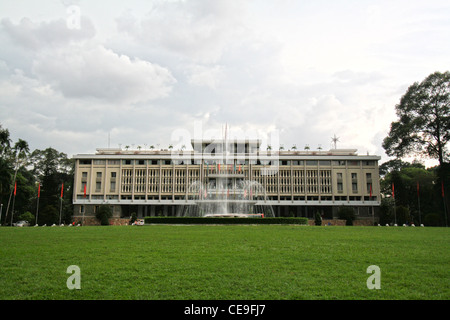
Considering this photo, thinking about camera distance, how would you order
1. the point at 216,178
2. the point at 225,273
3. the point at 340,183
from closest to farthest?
1. the point at 225,273
2. the point at 340,183
3. the point at 216,178

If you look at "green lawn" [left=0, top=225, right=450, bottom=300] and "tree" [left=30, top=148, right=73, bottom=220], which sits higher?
"tree" [left=30, top=148, right=73, bottom=220]

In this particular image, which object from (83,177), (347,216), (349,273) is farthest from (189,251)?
(83,177)

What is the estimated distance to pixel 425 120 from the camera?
147ft

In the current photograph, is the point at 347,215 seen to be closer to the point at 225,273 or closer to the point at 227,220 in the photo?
the point at 227,220

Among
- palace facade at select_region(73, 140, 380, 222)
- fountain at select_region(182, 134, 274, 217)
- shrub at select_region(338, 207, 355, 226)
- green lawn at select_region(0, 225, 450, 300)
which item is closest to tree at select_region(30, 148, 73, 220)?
palace facade at select_region(73, 140, 380, 222)

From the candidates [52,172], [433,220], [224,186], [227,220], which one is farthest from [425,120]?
[52,172]

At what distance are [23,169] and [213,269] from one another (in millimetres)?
67423

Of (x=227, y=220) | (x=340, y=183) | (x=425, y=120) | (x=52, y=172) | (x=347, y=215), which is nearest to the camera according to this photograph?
(x=227, y=220)

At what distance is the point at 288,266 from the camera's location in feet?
32.5

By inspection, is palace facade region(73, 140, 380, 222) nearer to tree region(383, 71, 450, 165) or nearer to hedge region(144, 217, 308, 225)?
tree region(383, 71, 450, 165)

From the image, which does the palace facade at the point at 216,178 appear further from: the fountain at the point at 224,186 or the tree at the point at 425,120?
the tree at the point at 425,120

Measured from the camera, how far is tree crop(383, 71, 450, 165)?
44.0m
